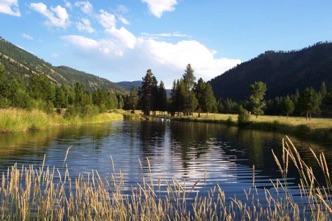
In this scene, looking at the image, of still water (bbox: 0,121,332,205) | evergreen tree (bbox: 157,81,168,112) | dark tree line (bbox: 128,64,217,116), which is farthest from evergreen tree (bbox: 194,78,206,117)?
still water (bbox: 0,121,332,205)

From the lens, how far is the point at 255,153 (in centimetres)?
3256

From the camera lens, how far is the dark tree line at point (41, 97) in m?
47.0

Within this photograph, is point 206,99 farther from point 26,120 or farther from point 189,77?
point 26,120

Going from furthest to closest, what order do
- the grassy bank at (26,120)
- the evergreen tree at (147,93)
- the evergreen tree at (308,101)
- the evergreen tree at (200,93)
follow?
the evergreen tree at (147,93), the evergreen tree at (200,93), the evergreen tree at (308,101), the grassy bank at (26,120)

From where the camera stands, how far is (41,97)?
64125mm

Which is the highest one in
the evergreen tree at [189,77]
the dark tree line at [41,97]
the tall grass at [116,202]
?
the evergreen tree at [189,77]

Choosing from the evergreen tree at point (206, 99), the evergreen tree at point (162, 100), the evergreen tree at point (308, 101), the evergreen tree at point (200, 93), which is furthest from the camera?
the evergreen tree at point (162, 100)

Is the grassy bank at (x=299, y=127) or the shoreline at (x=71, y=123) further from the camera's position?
the grassy bank at (x=299, y=127)

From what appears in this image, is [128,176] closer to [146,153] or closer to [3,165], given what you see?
[3,165]

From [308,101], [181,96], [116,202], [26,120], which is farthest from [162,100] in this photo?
[116,202]

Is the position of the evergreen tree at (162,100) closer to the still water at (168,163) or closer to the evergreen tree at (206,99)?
the evergreen tree at (206,99)

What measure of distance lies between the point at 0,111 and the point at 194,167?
26840mm

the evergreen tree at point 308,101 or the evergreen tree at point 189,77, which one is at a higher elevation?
the evergreen tree at point 189,77

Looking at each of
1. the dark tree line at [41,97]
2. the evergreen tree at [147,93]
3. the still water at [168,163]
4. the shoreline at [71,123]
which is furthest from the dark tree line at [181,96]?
the still water at [168,163]
